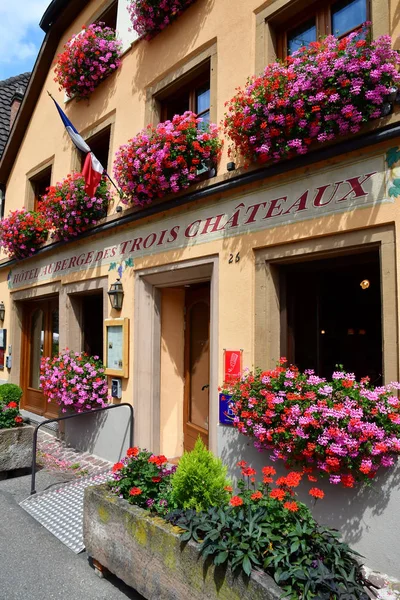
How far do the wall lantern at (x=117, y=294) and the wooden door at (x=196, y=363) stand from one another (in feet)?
3.19

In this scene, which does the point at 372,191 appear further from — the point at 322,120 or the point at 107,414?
the point at 107,414

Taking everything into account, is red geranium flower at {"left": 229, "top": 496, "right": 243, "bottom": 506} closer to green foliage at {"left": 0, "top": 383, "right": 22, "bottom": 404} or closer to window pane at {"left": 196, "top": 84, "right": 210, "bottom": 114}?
window pane at {"left": 196, "top": 84, "right": 210, "bottom": 114}

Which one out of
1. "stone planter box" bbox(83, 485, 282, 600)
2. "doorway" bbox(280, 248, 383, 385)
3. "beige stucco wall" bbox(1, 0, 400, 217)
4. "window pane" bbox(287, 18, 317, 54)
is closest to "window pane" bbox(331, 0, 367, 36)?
"window pane" bbox(287, 18, 317, 54)

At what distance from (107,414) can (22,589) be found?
3344 millimetres

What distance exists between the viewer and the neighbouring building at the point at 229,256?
3.57 metres

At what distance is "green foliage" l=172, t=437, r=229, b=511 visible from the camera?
3055mm

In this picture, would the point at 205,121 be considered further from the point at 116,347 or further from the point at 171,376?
the point at 171,376

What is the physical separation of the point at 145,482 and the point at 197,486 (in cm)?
56

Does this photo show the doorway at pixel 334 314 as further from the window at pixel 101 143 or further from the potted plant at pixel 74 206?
the window at pixel 101 143

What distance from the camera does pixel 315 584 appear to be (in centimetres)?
218

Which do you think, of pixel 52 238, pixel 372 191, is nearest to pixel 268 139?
pixel 372 191

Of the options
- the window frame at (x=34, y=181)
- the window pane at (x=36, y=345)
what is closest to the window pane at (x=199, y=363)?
the window pane at (x=36, y=345)

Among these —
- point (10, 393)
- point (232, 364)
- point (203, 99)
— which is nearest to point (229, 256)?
point (232, 364)

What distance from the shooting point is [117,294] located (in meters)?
6.32
